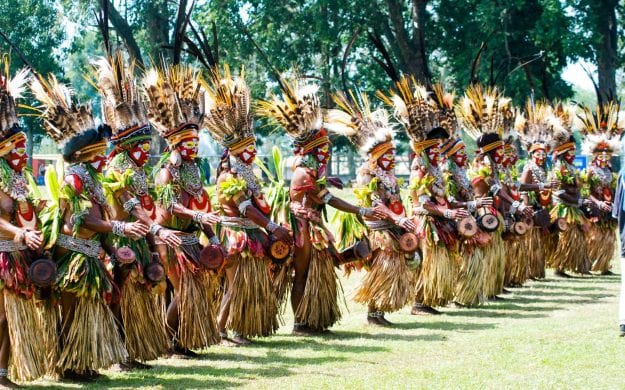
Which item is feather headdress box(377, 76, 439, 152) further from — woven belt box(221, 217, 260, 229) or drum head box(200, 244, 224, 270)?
drum head box(200, 244, 224, 270)

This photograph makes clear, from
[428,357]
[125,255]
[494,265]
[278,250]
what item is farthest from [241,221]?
[494,265]

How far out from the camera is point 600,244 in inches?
558

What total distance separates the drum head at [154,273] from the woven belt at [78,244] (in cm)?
49

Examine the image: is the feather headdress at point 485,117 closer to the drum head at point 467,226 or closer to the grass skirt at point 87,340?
the drum head at point 467,226

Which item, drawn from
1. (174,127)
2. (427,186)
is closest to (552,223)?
(427,186)

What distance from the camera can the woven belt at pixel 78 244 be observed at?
6.71 m

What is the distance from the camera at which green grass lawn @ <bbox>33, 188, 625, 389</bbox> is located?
6.80 meters

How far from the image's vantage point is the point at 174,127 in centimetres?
791

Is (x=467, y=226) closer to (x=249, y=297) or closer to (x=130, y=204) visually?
(x=249, y=297)

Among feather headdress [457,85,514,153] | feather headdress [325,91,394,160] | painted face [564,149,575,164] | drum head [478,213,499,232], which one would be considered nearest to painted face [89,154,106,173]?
feather headdress [325,91,394,160]

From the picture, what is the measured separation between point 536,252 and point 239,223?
6.24 m

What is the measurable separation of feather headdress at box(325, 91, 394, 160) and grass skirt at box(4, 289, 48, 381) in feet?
13.1

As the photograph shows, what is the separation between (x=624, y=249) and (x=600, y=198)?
6249mm

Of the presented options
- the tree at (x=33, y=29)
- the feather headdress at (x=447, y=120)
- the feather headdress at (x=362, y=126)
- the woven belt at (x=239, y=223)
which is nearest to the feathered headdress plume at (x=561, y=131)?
the feather headdress at (x=447, y=120)
